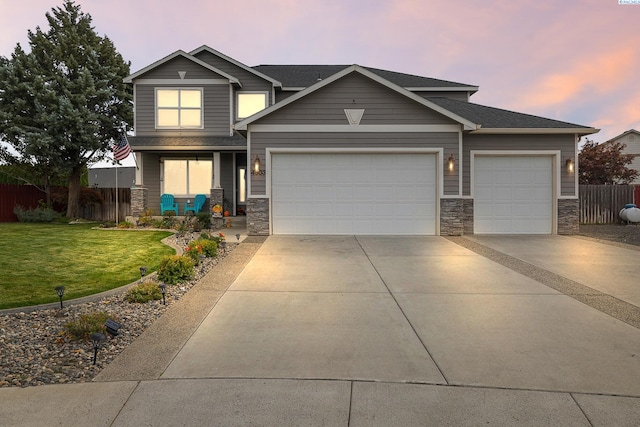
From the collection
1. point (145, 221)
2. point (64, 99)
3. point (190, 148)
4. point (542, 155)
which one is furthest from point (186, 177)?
point (542, 155)

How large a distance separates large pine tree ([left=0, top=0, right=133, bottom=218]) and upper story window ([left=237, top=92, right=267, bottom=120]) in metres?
6.46

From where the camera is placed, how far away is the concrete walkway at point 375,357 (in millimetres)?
2764

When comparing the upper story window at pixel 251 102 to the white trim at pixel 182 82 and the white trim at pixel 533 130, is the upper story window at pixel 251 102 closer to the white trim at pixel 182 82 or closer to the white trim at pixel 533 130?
the white trim at pixel 182 82

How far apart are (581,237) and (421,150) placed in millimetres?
5724

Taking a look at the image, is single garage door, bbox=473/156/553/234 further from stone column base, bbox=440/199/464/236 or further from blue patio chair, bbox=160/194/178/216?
blue patio chair, bbox=160/194/178/216

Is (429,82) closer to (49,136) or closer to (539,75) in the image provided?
(539,75)

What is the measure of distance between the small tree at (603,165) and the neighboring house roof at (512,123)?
12543mm

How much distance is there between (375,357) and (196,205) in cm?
1383

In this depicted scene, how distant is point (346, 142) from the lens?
12266 millimetres

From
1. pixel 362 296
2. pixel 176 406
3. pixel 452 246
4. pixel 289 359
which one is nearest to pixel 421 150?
pixel 452 246

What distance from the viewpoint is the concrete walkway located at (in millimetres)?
2764

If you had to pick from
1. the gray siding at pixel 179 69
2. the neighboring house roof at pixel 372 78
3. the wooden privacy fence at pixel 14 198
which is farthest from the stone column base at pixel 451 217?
the wooden privacy fence at pixel 14 198

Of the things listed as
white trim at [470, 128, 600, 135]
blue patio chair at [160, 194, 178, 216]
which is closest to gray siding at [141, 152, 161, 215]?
blue patio chair at [160, 194, 178, 216]

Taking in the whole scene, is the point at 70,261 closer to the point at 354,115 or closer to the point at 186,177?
the point at 354,115
